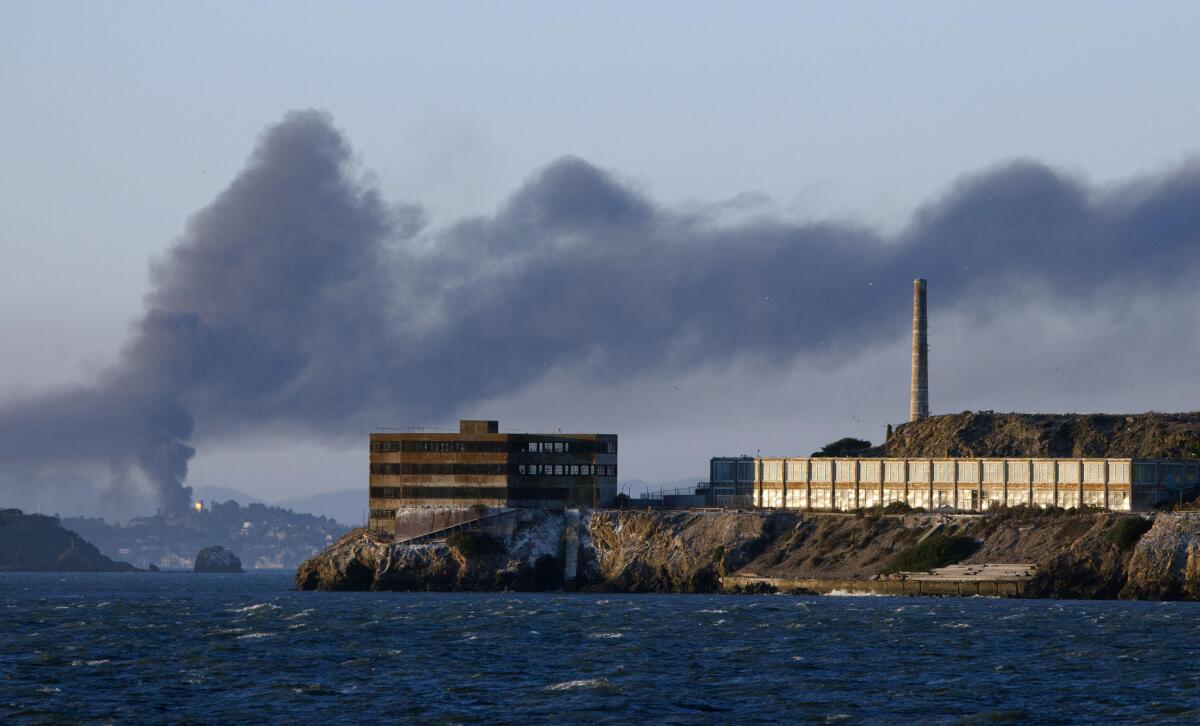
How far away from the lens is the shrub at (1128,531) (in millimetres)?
168250

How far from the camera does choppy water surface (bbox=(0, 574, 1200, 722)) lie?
82688 millimetres

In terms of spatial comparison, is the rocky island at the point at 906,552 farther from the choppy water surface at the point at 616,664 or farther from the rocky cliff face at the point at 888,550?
the choppy water surface at the point at 616,664

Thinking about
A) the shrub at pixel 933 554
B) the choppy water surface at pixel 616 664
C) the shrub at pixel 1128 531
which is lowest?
the choppy water surface at pixel 616 664

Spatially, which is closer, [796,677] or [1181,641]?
[796,677]

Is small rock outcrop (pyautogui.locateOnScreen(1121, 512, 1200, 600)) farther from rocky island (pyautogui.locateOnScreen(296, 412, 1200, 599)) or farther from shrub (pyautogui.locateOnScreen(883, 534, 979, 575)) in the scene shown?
shrub (pyautogui.locateOnScreen(883, 534, 979, 575))

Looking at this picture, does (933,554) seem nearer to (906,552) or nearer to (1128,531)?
(906,552)

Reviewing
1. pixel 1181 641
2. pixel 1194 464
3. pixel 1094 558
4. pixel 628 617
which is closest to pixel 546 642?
pixel 628 617

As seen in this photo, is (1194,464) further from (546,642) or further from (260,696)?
(260,696)

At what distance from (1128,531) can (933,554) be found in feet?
65.9

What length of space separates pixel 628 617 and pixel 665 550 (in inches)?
2291

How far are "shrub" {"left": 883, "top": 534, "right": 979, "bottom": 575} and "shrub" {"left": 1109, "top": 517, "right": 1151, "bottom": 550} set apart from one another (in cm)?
1570

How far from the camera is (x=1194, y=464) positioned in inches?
7633

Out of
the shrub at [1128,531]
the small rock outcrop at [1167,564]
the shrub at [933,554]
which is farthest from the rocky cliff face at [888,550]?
the shrub at [933,554]

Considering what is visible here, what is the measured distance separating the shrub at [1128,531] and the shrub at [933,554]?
15699 millimetres
